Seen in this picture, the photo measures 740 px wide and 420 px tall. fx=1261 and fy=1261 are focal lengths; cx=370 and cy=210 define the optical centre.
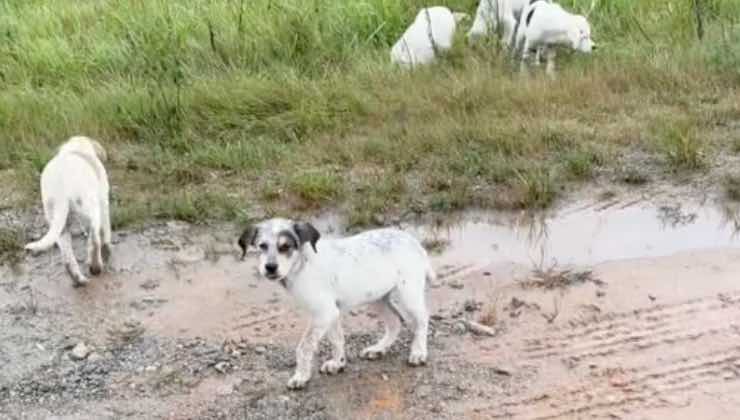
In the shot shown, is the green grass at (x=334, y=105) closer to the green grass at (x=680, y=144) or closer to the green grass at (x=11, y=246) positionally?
the green grass at (x=680, y=144)

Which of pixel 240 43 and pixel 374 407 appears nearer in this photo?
pixel 374 407

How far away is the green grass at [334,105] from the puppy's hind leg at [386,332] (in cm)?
145

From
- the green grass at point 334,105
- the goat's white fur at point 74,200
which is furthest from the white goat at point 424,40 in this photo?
the goat's white fur at point 74,200

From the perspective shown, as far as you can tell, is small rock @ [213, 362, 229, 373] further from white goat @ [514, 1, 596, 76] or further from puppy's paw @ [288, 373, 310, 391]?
white goat @ [514, 1, 596, 76]

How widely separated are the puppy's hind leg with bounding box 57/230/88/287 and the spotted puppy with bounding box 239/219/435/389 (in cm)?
146

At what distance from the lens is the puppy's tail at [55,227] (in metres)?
5.73

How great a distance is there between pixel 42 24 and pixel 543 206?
16.7 ft

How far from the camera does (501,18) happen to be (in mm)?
9062

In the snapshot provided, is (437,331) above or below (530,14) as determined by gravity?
below

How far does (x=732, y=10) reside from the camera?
31.3 ft

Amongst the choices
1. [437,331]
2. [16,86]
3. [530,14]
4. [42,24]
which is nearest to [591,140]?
[530,14]

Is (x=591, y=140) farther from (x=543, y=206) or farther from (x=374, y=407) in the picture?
(x=374, y=407)

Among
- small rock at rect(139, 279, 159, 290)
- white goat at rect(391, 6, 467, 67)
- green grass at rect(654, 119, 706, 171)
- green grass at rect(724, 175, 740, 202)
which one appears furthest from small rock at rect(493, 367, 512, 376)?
white goat at rect(391, 6, 467, 67)

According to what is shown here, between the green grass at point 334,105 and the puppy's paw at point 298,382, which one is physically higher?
the green grass at point 334,105
